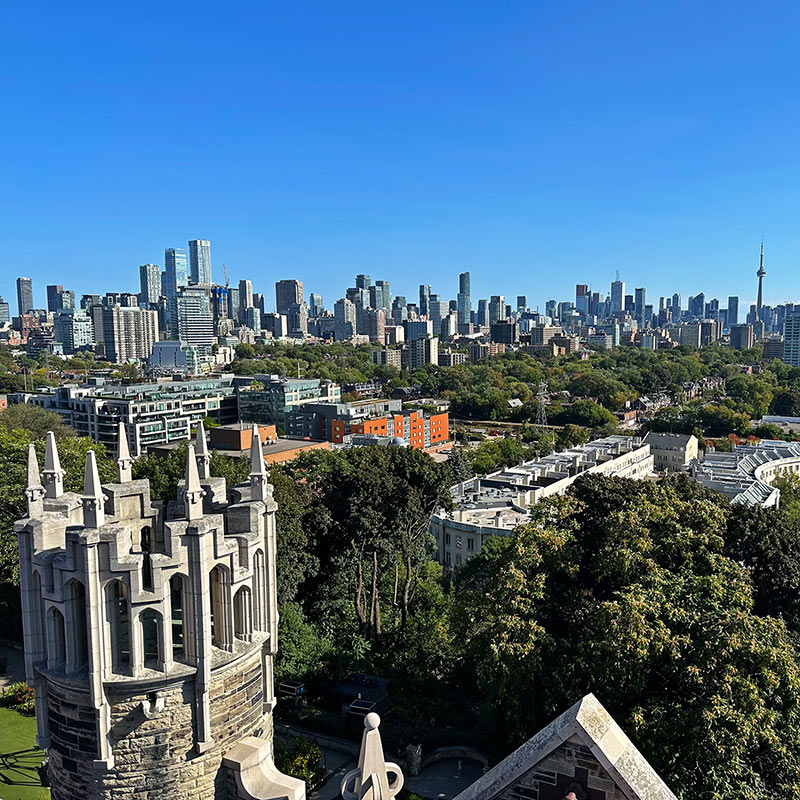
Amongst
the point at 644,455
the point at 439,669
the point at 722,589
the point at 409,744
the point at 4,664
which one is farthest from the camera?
the point at 644,455

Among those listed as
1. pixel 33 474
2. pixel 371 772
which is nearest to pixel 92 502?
pixel 33 474

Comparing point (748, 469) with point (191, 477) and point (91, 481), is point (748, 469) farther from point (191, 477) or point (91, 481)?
point (91, 481)

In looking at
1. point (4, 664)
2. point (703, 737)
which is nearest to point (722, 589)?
point (703, 737)

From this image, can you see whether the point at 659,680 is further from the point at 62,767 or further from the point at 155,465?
the point at 155,465

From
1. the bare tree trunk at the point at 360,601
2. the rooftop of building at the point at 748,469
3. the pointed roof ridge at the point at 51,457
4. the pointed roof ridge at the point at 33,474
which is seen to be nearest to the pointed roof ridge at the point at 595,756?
the pointed roof ridge at the point at 33,474

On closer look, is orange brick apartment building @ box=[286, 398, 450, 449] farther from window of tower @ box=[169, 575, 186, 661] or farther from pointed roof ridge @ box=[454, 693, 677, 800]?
pointed roof ridge @ box=[454, 693, 677, 800]

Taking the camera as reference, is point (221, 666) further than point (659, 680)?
No
